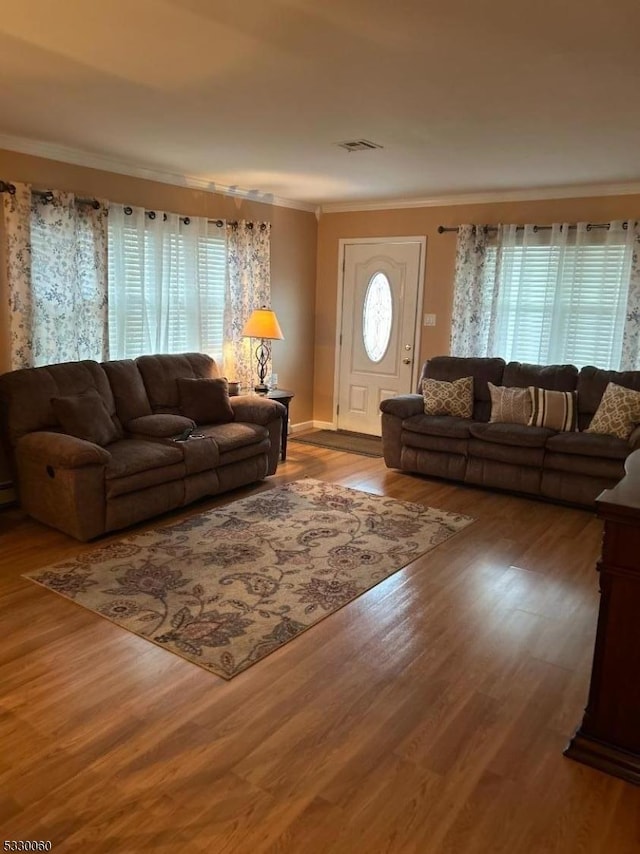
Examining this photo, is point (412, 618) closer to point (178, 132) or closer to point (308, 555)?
point (308, 555)

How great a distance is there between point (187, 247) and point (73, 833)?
4.65 meters

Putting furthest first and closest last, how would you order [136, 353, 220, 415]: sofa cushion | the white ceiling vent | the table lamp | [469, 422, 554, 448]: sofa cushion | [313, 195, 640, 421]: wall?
the table lamp → [313, 195, 640, 421]: wall → [136, 353, 220, 415]: sofa cushion → [469, 422, 554, 448]: sofa cushion → the white ceiling vent


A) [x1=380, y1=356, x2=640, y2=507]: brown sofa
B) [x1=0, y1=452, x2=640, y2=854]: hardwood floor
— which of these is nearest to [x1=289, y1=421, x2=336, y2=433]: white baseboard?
[x1=380, y1=356, x2=640, y2=507]: brown sofa

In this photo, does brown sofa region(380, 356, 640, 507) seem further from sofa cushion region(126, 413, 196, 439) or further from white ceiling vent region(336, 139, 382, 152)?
white ceiling vent region(336, 139, 382, 152)

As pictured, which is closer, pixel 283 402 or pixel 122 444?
pixel 122 444

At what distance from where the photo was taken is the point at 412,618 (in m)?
3.12

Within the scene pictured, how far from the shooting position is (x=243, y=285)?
243 inches

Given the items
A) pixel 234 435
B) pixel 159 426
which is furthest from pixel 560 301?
pixel 159 426

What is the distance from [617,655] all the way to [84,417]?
334 cm

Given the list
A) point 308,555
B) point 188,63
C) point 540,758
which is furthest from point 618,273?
point 540,758

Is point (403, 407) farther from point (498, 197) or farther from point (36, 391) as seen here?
point (36, 391)

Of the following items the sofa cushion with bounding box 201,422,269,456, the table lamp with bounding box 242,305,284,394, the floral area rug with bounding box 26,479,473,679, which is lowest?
the floral area rug with bounding box 26,479,473,679

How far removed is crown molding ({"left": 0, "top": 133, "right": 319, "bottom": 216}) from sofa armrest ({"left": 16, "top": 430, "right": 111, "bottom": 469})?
1.96 metres

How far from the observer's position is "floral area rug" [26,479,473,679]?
9.62 feet
